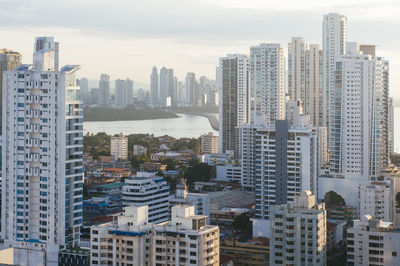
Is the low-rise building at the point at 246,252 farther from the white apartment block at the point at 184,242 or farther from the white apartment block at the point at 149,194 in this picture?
the white apartment block at the point at 184,242

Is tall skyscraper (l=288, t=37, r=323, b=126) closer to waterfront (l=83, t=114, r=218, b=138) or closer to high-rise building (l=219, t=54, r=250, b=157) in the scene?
high-rise building (l=219, t=54, r=250, b=157)

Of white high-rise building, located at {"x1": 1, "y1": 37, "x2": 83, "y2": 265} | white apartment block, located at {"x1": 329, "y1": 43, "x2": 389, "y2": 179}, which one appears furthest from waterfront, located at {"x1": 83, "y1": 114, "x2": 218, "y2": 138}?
white high-rise building, located at {"x1": 1, "y1": 37, "x2": 83, "y2": 265}

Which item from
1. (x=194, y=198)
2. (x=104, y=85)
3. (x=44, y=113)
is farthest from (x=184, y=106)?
(x=44, y=113)

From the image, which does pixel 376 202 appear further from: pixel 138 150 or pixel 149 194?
pixel 138 150

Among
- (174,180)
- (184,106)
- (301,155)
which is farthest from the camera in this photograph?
(184,106)

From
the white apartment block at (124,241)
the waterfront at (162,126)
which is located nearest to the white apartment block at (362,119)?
the white apartment block at (124,241)

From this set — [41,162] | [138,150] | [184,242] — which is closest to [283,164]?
[41,162]

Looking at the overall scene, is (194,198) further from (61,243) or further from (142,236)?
(142,236)
